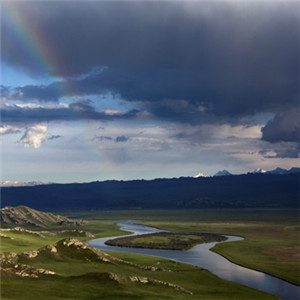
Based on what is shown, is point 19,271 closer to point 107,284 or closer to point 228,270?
point 107,284

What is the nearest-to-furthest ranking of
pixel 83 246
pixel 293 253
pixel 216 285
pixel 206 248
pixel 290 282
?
1. pixel 216 285
2. pixel 290 282
3. pixel 83 246
4. pixel 293 253
5. pixel 206 248

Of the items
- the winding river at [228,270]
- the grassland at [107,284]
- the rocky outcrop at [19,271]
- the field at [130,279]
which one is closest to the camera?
the grassland at [107,284]

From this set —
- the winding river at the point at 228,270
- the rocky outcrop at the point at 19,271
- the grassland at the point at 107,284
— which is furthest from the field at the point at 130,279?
the winding river at the point at 228,270

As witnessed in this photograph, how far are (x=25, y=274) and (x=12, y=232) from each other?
338 ft

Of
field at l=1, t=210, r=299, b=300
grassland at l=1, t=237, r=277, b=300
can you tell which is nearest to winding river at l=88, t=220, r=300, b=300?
field at l=1, t=210, r=299, b=300

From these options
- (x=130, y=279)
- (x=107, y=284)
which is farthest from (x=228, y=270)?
(x=107, y=284)

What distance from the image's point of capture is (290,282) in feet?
343

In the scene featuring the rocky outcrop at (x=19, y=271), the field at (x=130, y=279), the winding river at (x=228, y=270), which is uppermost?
the rocky outcrop at (x=19, y=271)

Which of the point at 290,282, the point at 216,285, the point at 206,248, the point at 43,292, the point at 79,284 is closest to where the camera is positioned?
the point at 43,292

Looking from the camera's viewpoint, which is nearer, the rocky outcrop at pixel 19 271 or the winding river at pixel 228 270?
the rocky outcrop at pixel 19 271

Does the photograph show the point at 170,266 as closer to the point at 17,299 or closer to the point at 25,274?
the point at 25,274

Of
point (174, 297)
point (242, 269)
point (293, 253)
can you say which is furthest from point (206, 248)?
point (174, 297)

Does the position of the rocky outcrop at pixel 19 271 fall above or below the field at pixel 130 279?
above

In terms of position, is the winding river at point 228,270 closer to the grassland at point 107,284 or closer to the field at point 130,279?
the field at point 130,279
